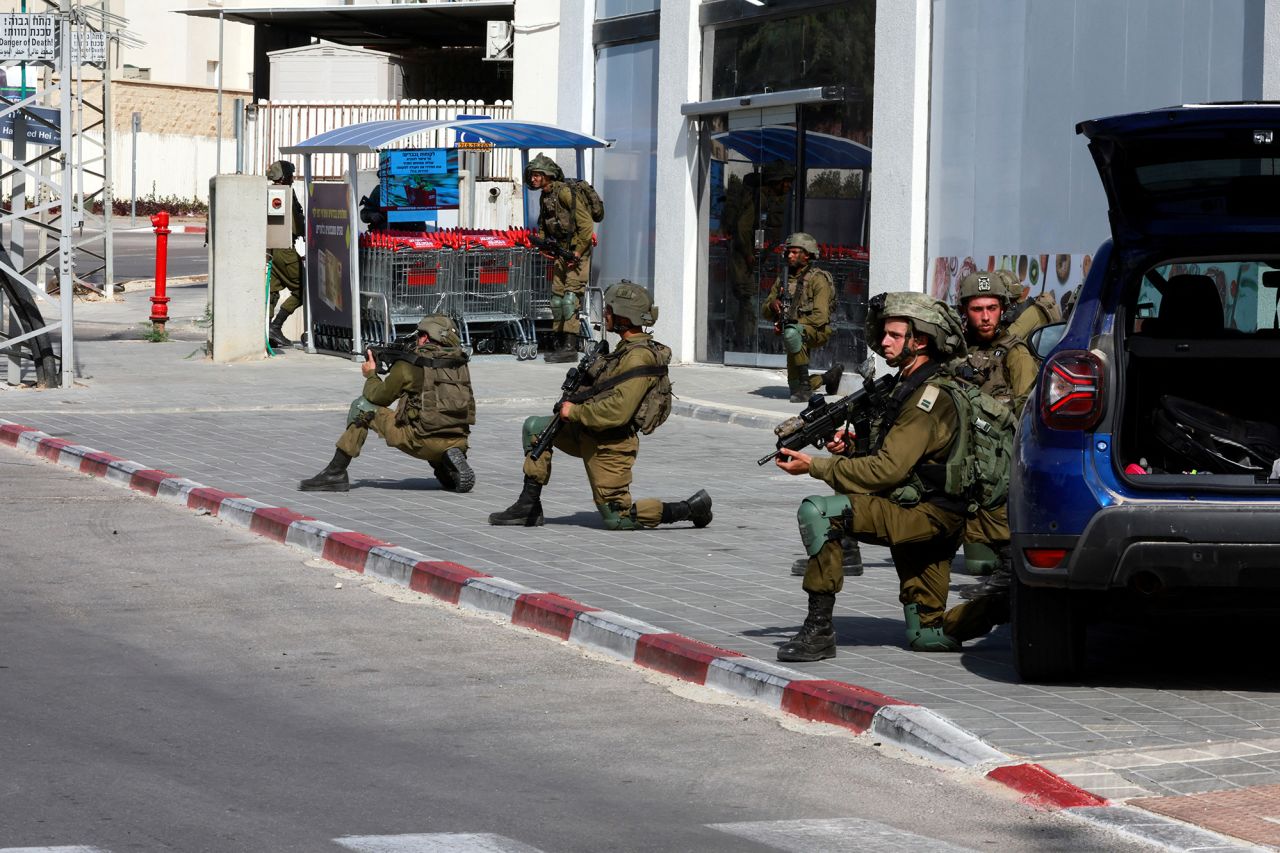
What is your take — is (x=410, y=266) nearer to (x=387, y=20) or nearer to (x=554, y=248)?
(x=554, y=248)

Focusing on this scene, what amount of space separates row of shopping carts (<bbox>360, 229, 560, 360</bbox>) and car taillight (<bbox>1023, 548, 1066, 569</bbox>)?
636 inches

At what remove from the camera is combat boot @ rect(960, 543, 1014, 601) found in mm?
9398

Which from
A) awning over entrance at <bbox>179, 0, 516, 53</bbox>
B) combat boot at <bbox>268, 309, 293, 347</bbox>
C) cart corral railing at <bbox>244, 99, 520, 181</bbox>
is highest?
awning over entrance at <bbox>179, 0, 516, 53</bbox>

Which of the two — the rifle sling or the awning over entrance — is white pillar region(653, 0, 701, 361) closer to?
the awning over entrance

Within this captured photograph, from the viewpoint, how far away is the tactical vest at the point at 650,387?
11.3 meters

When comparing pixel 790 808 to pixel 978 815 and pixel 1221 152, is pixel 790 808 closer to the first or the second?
pixel 978 815

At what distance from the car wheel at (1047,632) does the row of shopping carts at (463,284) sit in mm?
15877

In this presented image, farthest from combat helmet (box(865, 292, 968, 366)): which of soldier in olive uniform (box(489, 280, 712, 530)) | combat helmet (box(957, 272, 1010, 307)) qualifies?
soldier in olive uniform (box(489, 280, 712, 530))

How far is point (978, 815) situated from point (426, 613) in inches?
158

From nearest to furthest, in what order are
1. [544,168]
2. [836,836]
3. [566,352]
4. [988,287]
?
[836,836], [988,287], [544,168], [566,352]

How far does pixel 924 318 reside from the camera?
311 inches

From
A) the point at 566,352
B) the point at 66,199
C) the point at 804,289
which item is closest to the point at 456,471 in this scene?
the point at 804,289

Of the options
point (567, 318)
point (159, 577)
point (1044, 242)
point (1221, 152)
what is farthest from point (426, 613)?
point (567, 318)

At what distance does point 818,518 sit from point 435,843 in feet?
8.77
